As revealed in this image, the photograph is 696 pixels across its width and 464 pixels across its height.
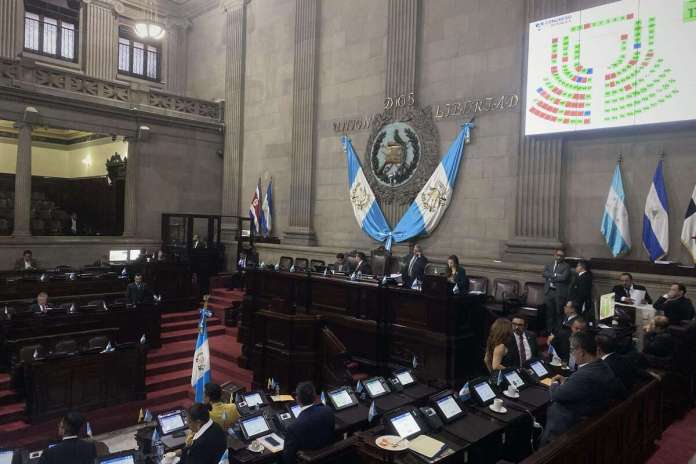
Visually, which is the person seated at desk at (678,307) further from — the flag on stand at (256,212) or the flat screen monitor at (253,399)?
the flag on stand at (256,212)

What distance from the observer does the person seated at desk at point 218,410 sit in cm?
466

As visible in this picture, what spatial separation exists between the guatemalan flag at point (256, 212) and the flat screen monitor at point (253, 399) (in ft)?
34.5

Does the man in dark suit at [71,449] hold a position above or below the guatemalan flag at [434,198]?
below

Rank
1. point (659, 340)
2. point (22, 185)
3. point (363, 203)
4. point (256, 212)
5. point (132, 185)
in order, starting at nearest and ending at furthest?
point (659, 340), point (363, 203), point (22, 185), point (132, 185), point (256, 212)

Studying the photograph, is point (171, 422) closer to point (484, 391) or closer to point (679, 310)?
point (484, 391)

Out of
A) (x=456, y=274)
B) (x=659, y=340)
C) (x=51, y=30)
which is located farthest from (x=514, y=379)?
(x=51, y=30)

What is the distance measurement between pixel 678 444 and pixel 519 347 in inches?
67.9

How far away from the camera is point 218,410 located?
474cm

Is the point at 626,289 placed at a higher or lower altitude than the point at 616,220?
lower

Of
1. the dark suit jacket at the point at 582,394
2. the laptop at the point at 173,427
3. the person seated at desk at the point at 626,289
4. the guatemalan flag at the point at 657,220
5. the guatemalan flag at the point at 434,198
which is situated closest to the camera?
the dark suit jacket at the point at 582,394

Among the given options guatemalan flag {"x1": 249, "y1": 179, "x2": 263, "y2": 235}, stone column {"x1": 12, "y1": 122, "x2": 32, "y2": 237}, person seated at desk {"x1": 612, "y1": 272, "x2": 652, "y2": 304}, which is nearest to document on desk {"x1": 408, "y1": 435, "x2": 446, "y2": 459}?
person seated at desk {"x1": 612, "y1": 272, "x2": 652, "y2": 304}

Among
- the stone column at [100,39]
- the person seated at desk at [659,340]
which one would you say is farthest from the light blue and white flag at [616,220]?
the stone column at [100,39]

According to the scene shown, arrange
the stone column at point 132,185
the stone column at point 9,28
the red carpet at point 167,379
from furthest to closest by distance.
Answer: the stone column at point 132,185 → the stone column at point 9,28 → the red carpet at point 167,379

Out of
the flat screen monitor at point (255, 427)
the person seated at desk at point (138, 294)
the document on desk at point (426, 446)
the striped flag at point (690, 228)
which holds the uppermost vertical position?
the striped flag at point (690, 228)
